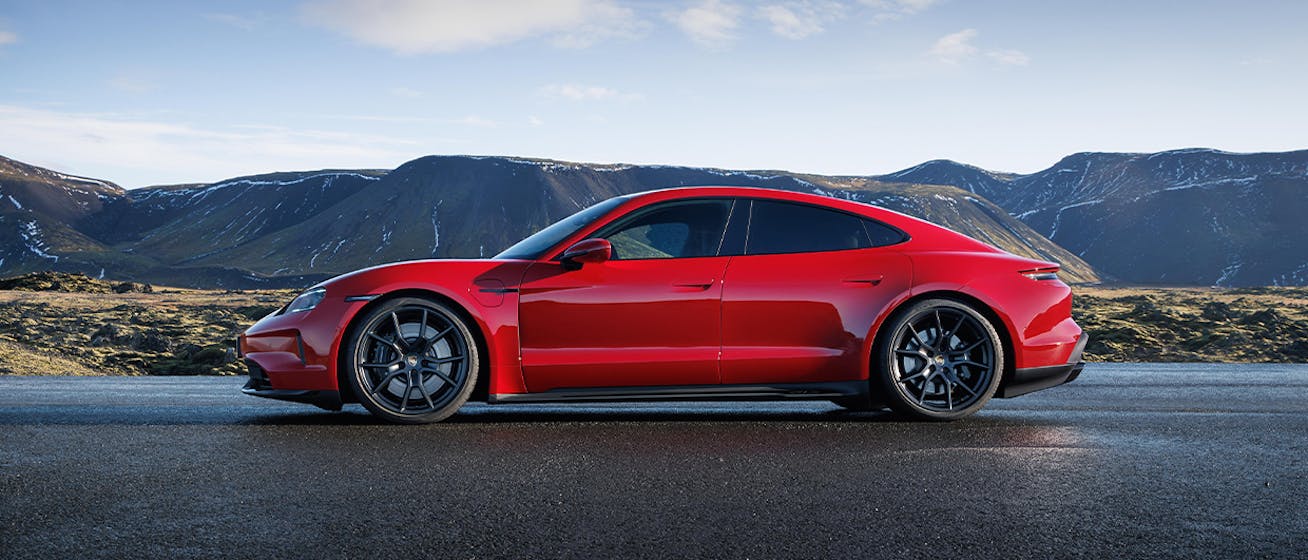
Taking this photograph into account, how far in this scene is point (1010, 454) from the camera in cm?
554

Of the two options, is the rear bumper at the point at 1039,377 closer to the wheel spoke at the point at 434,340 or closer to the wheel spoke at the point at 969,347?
the wheel spoke at the point at 969,347

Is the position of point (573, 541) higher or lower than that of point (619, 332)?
lower

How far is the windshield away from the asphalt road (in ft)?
3.45

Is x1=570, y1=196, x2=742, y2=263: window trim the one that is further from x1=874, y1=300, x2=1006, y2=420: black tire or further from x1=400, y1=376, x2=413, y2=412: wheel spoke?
x1=400, y1=376, x2=413, y2=412: wheel spoke

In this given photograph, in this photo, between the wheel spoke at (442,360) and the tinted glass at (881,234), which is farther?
the tinted glass at (881,234)

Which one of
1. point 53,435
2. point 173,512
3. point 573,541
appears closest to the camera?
point 573,541

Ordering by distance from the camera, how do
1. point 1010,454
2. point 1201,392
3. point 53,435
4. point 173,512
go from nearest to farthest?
1. point 173,512
2. point 1010,454
3. point 53,435
4. point 1201,392

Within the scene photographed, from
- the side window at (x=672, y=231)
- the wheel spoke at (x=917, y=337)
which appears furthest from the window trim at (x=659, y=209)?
the wheel spoke at (x=917, y=337)

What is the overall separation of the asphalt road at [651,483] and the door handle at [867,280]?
878 millimetres

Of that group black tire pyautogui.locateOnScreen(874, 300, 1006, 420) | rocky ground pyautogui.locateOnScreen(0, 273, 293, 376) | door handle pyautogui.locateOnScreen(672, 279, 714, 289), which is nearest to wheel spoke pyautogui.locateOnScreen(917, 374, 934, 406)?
black tire pyautogui.locateOnScreen(874, 300, 1006, 420)

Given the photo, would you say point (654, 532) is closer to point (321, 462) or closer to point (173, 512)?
point (173, 512)

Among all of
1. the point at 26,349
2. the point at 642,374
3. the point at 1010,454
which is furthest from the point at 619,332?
the point at 26,349

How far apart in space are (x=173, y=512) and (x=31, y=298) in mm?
44054

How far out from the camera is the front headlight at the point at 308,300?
258 inches
